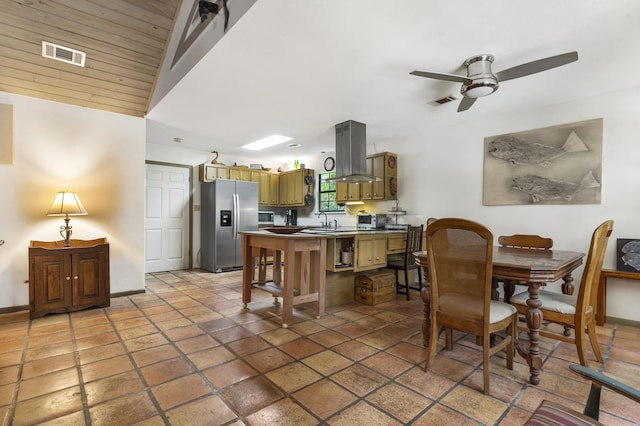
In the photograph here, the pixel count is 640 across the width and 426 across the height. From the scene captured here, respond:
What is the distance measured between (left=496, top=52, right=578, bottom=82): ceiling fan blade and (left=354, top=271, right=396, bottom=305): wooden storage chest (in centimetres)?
252

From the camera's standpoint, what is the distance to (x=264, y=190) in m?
6.90

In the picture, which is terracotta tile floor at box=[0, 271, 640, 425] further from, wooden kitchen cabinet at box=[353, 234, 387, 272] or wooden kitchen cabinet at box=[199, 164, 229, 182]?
wooden kitchen cabinet at box=[199, 164, 229, 182]

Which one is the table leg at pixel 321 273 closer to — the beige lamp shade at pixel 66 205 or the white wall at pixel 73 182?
the white wall at pixel 73 182

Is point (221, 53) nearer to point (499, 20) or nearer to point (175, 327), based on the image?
point (499, 20)

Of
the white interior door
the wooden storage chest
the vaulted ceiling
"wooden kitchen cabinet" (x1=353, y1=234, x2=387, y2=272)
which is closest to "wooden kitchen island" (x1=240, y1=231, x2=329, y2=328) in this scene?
"wooden kitchen cabinet" (x1=353, y1=234, x2=387, y2=272)

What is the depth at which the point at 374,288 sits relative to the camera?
371cm

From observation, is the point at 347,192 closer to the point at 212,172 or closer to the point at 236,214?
the point at 236,214

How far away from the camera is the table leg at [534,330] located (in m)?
1.97

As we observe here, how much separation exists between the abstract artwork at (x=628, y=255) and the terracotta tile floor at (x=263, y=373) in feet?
2.05

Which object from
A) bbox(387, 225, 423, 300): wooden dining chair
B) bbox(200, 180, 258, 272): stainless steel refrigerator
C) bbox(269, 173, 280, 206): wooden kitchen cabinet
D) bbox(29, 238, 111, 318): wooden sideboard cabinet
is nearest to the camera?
bbox(29, 238, 111, 318): wooden sideboard cabinet

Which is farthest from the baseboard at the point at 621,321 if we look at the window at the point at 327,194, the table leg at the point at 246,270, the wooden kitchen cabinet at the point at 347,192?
the window at the point at 327,194

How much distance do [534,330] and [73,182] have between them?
499cm

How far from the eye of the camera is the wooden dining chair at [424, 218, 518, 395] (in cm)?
186

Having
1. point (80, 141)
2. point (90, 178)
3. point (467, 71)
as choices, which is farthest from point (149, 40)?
point (467, 71)
